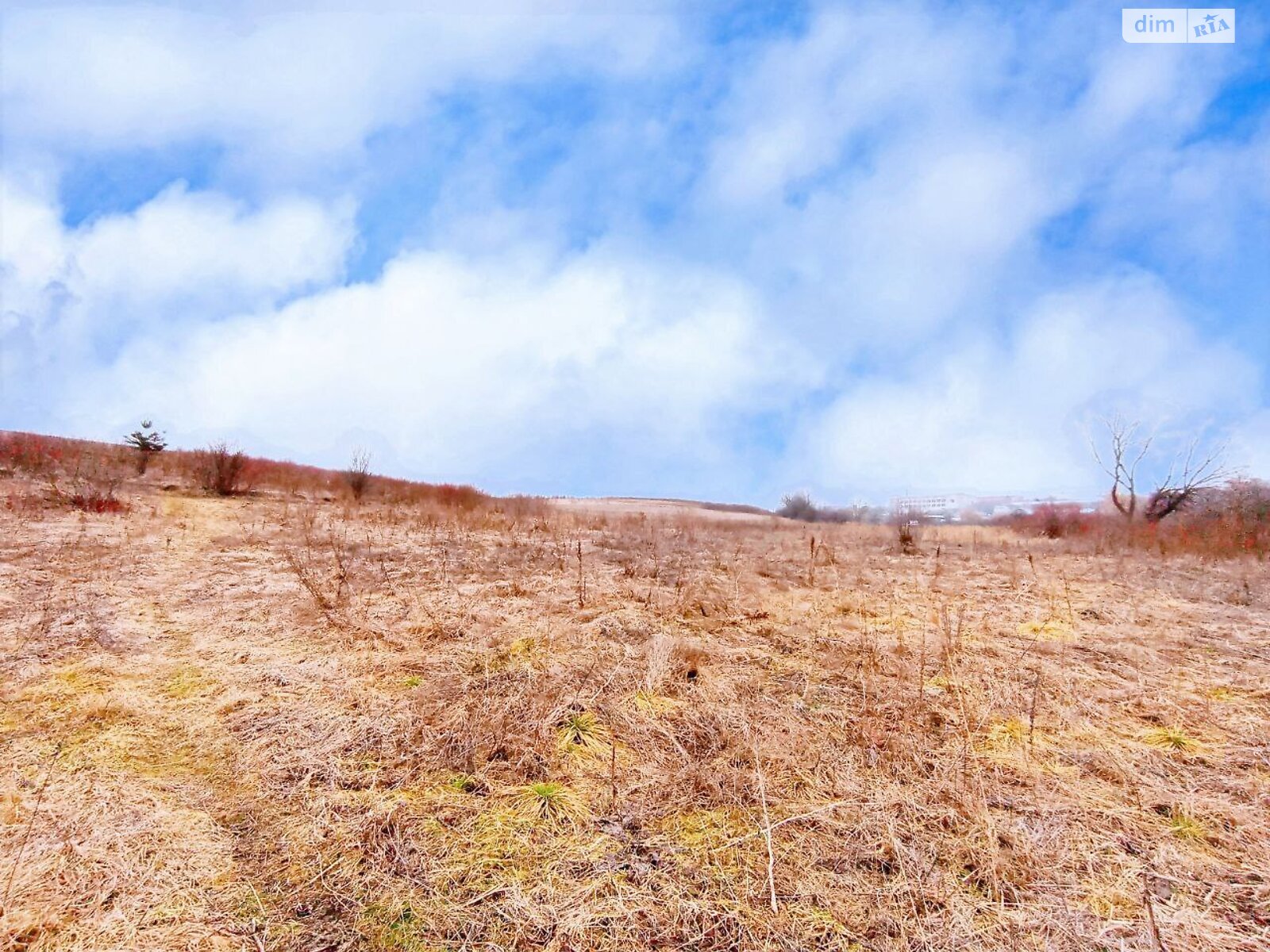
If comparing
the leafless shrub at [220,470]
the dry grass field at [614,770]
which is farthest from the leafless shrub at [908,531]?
the leafless shrub at [220,470]

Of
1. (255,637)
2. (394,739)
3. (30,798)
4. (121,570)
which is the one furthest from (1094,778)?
(121,570)

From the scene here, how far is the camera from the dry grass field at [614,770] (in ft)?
7.83

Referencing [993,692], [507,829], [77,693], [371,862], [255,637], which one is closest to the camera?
[371,862]

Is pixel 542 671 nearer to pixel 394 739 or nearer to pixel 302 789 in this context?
pixel 394 739

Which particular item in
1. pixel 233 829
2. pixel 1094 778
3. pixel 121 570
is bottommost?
pixel 233 829

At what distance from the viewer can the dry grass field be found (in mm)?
2387

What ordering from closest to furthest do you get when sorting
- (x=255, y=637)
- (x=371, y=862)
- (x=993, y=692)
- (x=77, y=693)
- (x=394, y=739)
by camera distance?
(x=371, y=862)
(x=394, y=739)
(x=77, y=693)
(x=993, y=692)
(x=255, y=637)

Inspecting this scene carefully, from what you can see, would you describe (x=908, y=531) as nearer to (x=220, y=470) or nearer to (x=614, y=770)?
(x=614, y=770)

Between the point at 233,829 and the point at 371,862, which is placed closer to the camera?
the point at 371,862

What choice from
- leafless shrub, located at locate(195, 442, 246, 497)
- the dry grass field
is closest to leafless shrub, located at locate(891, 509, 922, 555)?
the dry grass field

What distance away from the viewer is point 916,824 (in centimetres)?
290

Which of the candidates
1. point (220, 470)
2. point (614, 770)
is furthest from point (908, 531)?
point (220, 470)

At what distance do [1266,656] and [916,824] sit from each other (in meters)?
5.38

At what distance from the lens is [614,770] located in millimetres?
3123
